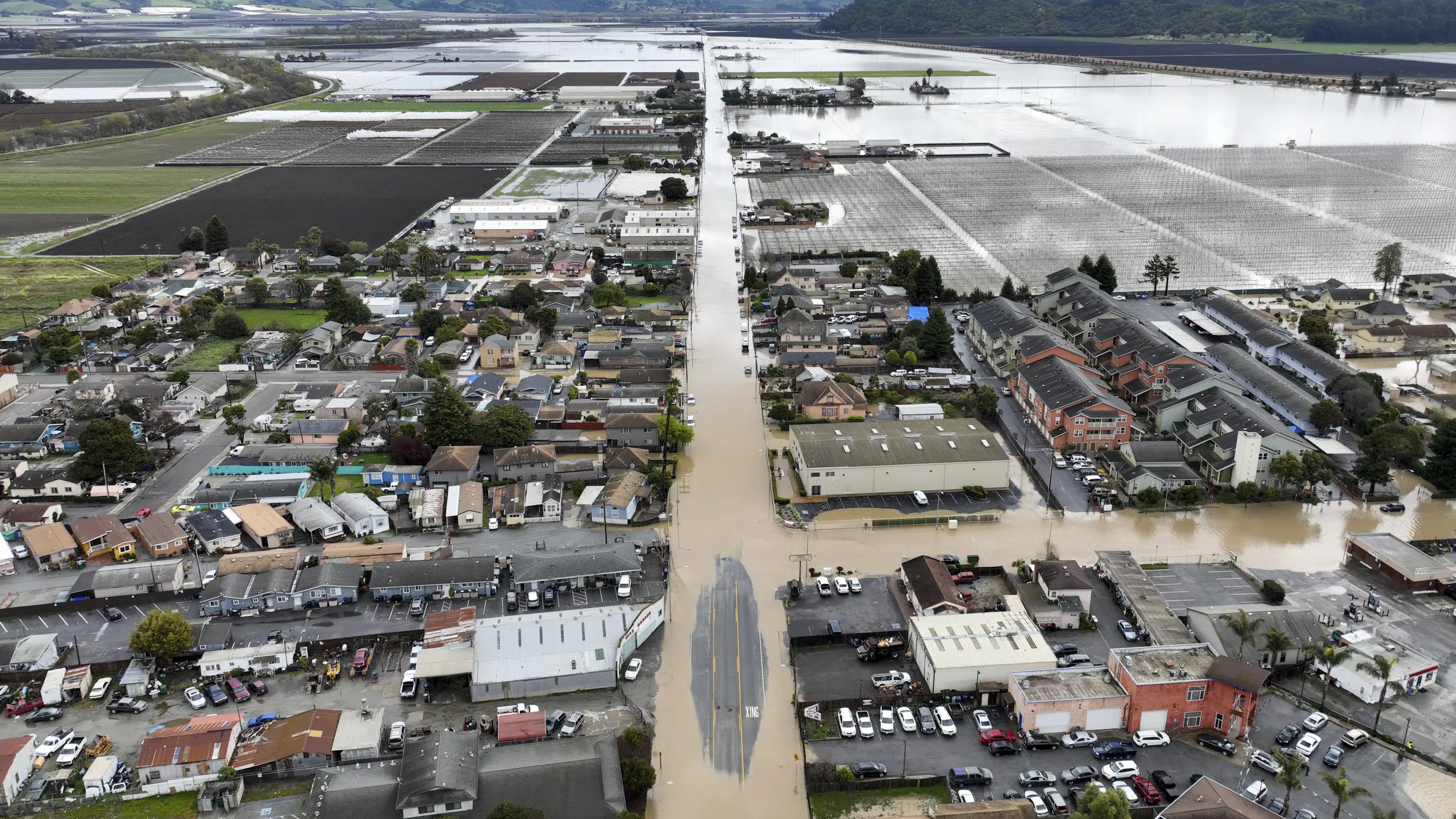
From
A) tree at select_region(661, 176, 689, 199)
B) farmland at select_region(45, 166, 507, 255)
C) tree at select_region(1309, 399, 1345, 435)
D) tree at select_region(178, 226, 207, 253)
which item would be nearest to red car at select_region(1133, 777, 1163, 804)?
tree at select_region(1309, 399, 1345, 435)

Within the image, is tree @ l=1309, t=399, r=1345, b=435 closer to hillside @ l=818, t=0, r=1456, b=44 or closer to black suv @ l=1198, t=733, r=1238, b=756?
black suv @ l=1198, t=733, r=1238, b=756

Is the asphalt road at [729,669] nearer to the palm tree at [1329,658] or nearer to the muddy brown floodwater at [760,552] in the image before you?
the muddy brown floodwater at [760,552]

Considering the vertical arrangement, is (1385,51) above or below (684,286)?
above

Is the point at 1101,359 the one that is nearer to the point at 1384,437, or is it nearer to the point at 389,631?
the point at 1384,437

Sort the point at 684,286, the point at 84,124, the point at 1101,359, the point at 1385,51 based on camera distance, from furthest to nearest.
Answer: the point at 1385,51 → the point at 84,124 → the point at 684,286 → the point at 1101,359

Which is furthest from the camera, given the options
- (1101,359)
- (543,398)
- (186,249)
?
(186,249)

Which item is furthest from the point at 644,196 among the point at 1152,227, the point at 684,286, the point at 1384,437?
the point at 1384,437

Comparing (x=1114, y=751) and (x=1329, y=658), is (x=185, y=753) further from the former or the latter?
(x=1329, y=658)
